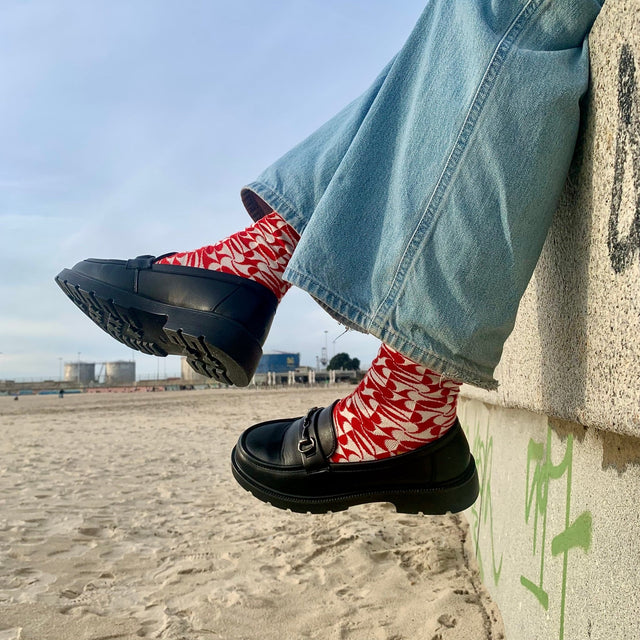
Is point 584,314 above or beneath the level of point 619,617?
above

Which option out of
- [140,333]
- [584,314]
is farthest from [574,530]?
[140,333]

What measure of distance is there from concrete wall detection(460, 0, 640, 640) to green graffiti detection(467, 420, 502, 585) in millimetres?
697

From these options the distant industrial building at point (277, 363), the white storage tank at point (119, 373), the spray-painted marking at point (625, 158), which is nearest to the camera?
the spray-painted marking at point (625, 158)

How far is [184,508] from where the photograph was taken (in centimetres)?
423

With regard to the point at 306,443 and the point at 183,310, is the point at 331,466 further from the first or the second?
the point at 183,310

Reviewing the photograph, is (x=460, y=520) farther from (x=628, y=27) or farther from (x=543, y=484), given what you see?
(x=628, y=27)

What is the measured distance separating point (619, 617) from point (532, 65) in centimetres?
86

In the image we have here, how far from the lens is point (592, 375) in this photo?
0.96m

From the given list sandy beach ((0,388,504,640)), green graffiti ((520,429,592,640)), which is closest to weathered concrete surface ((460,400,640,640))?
green graffiti ((520,429,592,640))

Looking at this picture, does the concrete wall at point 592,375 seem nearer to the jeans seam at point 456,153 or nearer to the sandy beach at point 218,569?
the jeans seam at point 456,153

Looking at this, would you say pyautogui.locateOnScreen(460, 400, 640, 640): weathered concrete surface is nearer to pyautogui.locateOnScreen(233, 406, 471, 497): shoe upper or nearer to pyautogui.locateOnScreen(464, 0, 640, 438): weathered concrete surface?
pyautogui.locateOnScreen(464, 0, 640, 438): weathered concrete surface

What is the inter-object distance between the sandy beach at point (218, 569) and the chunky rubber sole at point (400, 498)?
82 centimetres

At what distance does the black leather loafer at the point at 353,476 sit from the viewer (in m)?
1.37

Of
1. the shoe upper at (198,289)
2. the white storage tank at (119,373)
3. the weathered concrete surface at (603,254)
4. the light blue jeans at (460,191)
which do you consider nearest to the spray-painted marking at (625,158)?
the weathered concrete surface at (603,254)
